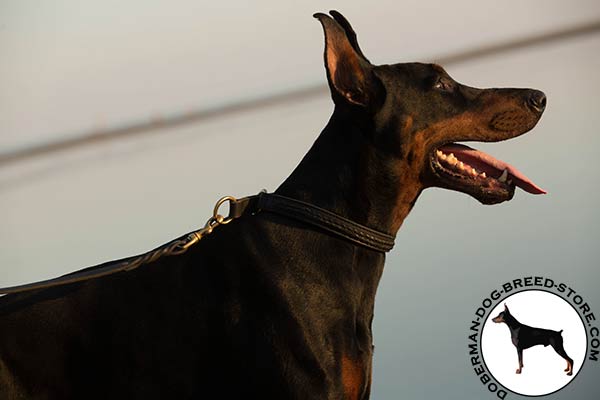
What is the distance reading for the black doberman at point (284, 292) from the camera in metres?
2.08

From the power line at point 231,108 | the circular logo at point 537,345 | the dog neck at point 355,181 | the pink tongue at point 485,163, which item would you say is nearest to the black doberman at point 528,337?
the circular logo at point 537,345

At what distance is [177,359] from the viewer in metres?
2.14

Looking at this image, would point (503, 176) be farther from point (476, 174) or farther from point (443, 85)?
point (443, 85)

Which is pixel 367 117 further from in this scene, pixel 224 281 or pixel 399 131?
pixel 224 281

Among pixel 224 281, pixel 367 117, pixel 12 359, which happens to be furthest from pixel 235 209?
pixel 12 359

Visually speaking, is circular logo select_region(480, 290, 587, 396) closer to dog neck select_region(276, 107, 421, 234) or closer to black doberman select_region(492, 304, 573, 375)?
black doberman select_region(492, 304, 573, 375)

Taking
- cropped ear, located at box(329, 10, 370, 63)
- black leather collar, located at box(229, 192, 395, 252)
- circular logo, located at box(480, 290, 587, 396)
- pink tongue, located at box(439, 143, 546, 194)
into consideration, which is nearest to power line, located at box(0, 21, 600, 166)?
circular logo, located at box(480, 290, 587, 396)

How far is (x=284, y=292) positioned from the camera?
2.09 m

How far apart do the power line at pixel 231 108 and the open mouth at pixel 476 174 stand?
132cm

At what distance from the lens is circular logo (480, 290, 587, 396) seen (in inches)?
140

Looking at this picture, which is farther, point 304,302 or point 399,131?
point 399,131

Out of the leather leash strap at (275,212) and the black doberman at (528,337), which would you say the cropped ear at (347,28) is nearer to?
the leather leash strap at (275,212)

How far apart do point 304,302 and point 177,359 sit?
32 centimetres

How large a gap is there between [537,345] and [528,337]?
0.05 meters
